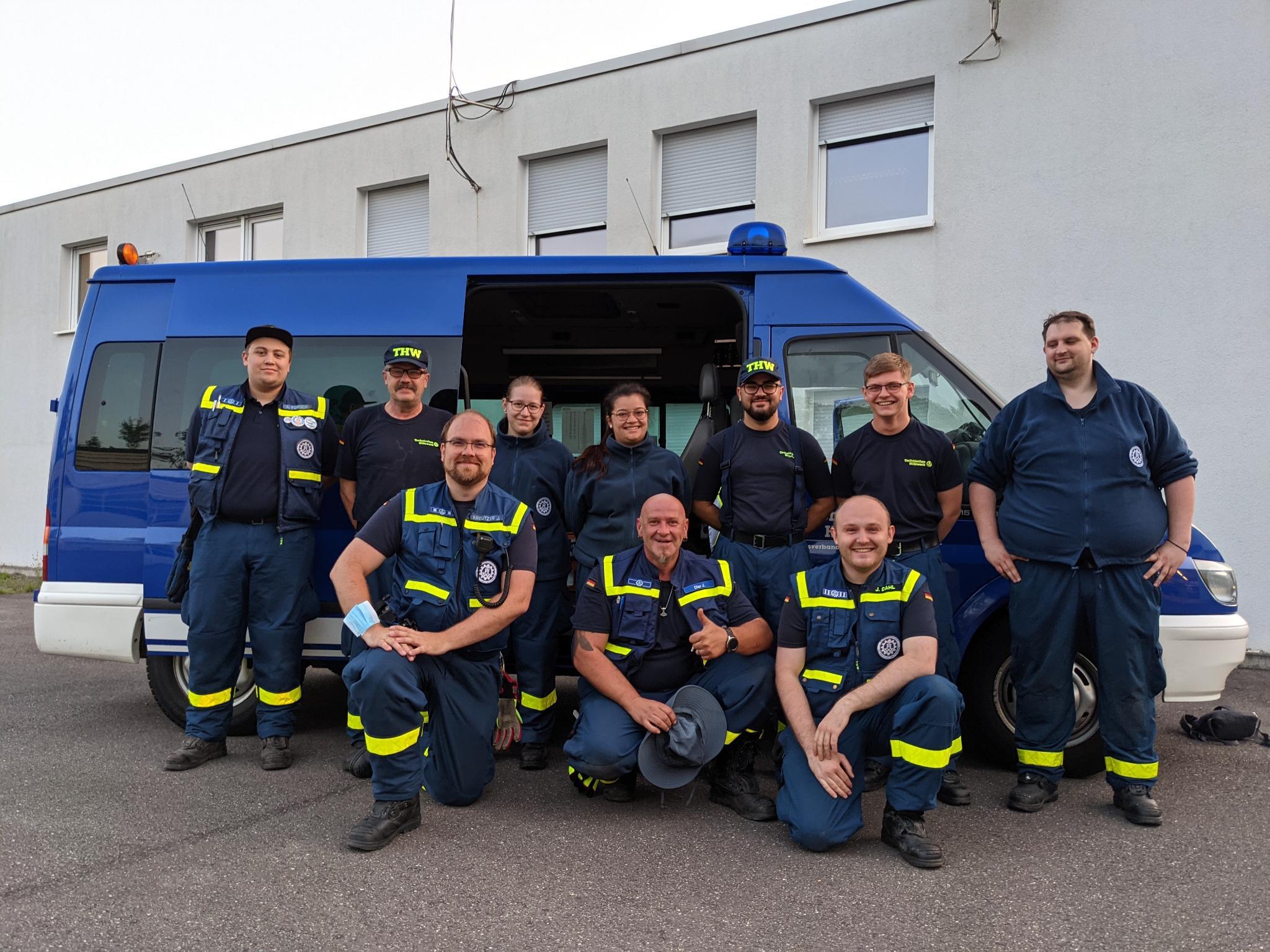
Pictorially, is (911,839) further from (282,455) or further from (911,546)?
(282,455)

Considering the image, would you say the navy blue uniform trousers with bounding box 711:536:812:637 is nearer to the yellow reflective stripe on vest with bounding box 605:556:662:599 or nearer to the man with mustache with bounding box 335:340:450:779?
the yellow reflective stripe on vest with bounding box 605:556:662:599

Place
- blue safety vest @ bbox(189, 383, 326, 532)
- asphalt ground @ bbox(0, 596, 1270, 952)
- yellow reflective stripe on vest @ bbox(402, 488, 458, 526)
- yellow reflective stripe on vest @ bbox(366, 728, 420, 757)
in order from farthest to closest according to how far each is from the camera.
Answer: blue safety vest @ bbox(189, 383, 326, 532)
yellow reflective stripe on vest @ bbox(402, 488, 458, 526)
yellow reflective stripe on vest @ bbox(366, 728, 420, 757)
asphalt ground @ bbox(0, 596, 1270, 952)

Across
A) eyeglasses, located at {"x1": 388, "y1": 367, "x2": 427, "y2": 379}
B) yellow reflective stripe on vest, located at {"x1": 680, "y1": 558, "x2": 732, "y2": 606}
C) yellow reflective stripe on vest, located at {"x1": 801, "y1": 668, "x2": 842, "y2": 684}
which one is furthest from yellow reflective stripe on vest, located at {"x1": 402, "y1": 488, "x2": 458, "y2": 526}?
yellow reflective stripe on vest, located at {"x1": 801, "y1": 668, "x2": 842, "y2": 684}

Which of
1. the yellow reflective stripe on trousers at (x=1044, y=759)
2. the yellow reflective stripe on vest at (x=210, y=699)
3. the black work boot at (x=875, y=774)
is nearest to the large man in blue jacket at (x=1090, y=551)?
the yellow reflective stripe on trousers at (x=1044, y=759)

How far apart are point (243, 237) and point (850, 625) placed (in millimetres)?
11376

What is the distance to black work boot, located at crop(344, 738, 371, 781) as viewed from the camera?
4.16 metres

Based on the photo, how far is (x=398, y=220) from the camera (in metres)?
11.2

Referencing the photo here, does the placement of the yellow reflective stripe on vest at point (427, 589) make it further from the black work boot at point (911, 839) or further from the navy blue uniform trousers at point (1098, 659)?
the navy blue uniform trousers at point (1098, 659)

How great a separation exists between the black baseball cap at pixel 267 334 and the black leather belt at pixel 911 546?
115 inches

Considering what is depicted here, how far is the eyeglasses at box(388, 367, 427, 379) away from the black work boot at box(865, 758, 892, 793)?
2612mm

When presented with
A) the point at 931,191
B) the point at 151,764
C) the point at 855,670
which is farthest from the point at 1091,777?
the point at 931,191

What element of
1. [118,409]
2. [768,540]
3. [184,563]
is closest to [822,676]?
[768,540]

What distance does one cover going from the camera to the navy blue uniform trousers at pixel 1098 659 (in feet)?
12.0

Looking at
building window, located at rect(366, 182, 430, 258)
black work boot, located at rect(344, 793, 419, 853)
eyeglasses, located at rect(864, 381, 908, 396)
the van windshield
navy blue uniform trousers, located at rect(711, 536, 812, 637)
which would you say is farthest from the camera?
building window, located at rect(366, 182, 430, 258)
